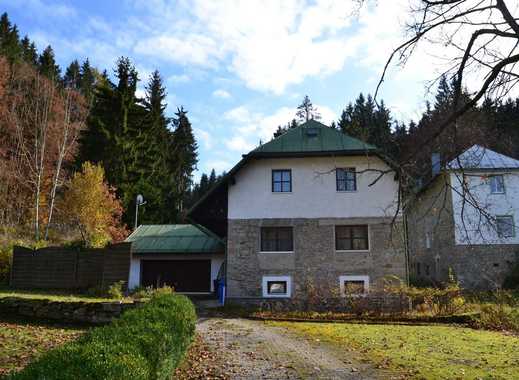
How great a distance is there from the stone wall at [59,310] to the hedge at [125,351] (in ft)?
19.2

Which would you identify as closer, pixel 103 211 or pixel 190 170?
pixel 103 211

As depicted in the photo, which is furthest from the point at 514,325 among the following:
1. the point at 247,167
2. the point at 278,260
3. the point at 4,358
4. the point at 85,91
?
the point at 85,91

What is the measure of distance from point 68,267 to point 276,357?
16.0 meters

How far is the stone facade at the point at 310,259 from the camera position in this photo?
19453mm

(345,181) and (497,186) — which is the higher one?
(497,186)

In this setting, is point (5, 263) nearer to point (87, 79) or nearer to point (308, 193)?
point (308, 193)

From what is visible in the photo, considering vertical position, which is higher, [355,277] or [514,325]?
[355,277]

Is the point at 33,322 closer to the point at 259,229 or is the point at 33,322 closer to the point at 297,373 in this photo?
the point at 297,373

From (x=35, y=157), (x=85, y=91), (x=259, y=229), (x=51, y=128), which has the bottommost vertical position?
(x=259, y=229)

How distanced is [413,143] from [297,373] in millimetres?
4615

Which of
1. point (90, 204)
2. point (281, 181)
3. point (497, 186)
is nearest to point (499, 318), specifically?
point (281, 181)

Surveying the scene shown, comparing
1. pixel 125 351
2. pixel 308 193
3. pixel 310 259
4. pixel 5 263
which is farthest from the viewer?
pixel 5 263

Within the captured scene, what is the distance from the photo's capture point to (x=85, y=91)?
188 feet

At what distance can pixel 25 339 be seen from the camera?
9.91 m
